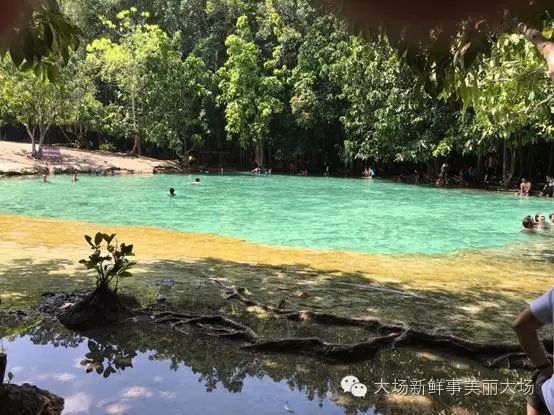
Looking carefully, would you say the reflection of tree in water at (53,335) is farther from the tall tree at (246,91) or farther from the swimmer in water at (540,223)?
the tall tree at (246,91)

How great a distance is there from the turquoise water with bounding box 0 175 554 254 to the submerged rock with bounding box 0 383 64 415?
9920mm

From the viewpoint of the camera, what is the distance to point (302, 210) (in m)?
20.7

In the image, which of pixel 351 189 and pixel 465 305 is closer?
pixel 465 305

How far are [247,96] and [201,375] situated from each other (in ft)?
109

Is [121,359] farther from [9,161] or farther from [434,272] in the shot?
[9,161]

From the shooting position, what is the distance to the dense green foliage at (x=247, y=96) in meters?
31.2

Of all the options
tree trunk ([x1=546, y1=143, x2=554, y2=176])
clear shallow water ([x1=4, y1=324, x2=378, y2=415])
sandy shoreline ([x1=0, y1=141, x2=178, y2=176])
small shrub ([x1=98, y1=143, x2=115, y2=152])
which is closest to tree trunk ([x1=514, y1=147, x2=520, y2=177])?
tree trunk ([x1=546, y1=143, x2=554, y2=176])

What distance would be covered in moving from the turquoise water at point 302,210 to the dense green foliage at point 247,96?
Answer: 180 inches

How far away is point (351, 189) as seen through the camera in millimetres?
29109

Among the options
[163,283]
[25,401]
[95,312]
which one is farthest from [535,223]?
[25,401]

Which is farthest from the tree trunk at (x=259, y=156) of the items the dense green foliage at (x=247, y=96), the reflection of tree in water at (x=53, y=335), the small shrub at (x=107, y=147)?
the reflection of tree in water at (x=53, y=335)

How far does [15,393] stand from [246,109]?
3474 centimetres

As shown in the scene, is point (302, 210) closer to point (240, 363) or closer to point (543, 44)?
point (240, 363)

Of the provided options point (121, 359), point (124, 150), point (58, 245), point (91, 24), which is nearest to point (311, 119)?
point (124, 150)
